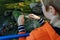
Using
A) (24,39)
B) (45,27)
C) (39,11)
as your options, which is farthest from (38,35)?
(39,11)

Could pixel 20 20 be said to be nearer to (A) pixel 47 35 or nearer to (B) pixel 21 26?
(B) pixel 21 26

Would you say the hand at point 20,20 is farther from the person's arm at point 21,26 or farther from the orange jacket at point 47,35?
the orange jacket at point 47,35

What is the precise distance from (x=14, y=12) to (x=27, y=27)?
13cm

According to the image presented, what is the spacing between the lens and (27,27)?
1392mm

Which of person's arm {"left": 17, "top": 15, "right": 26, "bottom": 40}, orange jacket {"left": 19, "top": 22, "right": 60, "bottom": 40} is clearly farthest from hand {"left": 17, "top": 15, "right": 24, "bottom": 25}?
orange jacket {"left": 19, "top": 22, "right": 60, "bottom": 40}

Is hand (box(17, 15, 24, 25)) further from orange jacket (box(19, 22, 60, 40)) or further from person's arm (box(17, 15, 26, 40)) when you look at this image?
orange jacket (box(19, 22, 60, 40))

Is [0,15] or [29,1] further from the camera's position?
[29,1]

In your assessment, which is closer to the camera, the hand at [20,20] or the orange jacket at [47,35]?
the orange jacket at [47,35]

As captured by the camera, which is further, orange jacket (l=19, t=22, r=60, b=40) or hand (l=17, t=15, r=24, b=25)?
hand (l=17, t=15, r=24, b=25)

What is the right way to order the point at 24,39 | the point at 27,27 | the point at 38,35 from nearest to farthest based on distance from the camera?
1. the point at 38,35
2. the point at 24,39
3. the point at 27,27

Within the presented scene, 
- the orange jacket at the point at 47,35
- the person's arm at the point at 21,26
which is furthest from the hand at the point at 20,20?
the orange jacket at the point at 47,35

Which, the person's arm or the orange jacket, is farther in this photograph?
the person's arm

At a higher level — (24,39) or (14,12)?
(14,12)

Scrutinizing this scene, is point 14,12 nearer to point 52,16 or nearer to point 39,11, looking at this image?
point 39,11
